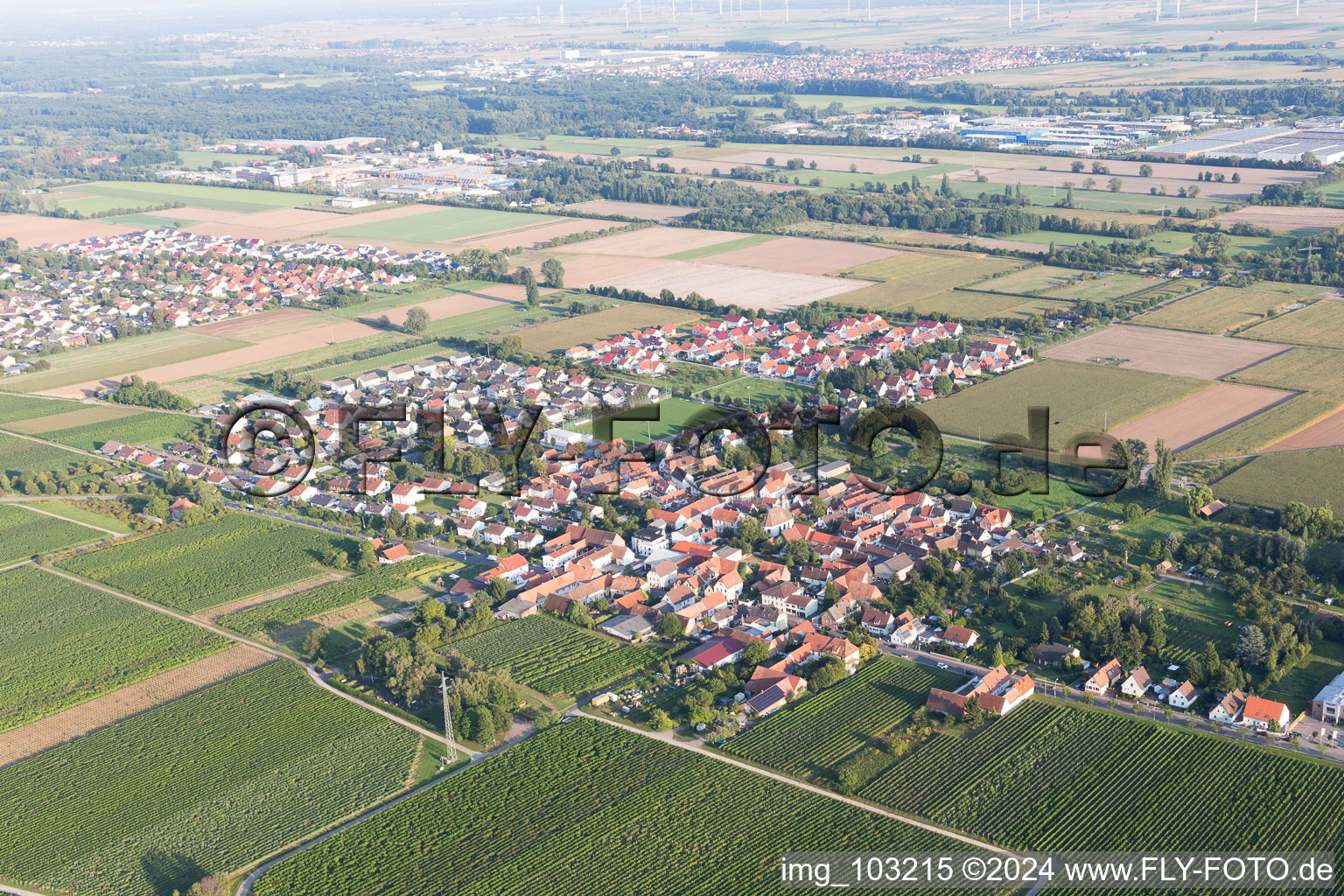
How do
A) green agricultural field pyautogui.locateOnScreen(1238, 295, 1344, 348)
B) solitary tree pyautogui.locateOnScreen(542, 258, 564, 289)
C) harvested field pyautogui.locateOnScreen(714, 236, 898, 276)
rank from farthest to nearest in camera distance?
1. harvested field pyautogui.locateOnScreen(714, 236, 898, 276)
2. solitary tree pyautogui.locateOnScreen(542, 258, 564, 289)
3. green agricultural field pyautogui.locateOnScreen(1238, 295, 1344, 348)

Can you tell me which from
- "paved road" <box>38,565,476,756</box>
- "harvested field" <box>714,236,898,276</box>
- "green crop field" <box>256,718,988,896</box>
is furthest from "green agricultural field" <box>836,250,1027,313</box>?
"green crop field" <box>256,718,988,896</box>

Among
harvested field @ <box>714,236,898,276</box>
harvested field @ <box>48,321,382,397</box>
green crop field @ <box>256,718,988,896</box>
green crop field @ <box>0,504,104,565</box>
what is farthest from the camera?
harvested field @ <box>714,236,898,276</box>

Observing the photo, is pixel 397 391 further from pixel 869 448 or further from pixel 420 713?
pixel 420 713

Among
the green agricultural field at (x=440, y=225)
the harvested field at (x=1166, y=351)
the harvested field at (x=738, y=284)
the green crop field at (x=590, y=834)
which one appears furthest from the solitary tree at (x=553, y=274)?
the green crop field at (x=590, y=834)

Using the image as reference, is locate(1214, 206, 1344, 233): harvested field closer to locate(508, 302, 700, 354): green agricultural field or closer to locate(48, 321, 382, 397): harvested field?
locate(508, 302, 700, 354): green agricultural field

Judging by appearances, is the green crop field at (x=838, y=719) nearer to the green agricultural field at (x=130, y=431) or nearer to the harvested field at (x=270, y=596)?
the harvested field at (x=270, y=596)

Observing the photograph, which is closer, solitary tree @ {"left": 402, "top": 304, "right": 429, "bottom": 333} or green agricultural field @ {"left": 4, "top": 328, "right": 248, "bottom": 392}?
green agricultural field @ {"left": 4, "top": 328, "right": 248, "bottom": 392}

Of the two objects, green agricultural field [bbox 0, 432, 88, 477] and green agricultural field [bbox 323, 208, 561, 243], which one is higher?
green agricultural field [bbox 323, 208, 561, 243]
